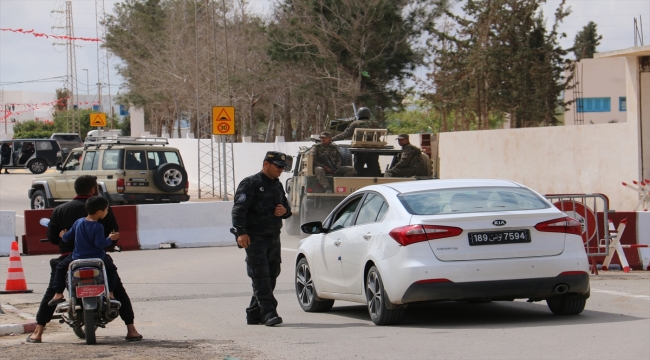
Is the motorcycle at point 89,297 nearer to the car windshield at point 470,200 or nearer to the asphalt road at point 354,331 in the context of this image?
the asphalt road at point 354,331

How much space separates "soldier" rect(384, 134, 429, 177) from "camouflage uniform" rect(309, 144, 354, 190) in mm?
937

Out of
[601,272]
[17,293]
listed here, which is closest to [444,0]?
[601,272]

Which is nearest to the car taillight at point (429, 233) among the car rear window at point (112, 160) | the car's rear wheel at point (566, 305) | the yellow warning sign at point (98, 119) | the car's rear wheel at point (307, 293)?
the car's rear wheel at point (566, 305)

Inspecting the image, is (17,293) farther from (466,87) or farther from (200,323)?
(466,87)

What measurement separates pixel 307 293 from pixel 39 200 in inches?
680

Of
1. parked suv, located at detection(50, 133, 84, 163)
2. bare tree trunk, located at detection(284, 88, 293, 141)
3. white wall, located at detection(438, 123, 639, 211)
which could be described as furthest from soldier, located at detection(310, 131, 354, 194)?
parked suv, located at detection(50, 133, 84, 163)

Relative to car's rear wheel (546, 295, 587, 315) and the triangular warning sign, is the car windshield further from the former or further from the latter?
the triangular warning sign

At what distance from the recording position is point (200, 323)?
10.2 meters

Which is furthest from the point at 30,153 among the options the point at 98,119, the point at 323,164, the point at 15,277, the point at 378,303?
the point at 378,303

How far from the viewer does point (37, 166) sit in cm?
5297

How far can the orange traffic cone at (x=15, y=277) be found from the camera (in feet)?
43.9

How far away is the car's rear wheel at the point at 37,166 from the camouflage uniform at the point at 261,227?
149ft

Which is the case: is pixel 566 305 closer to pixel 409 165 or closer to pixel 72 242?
pixel 72 242

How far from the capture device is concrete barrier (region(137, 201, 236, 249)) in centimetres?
1992
